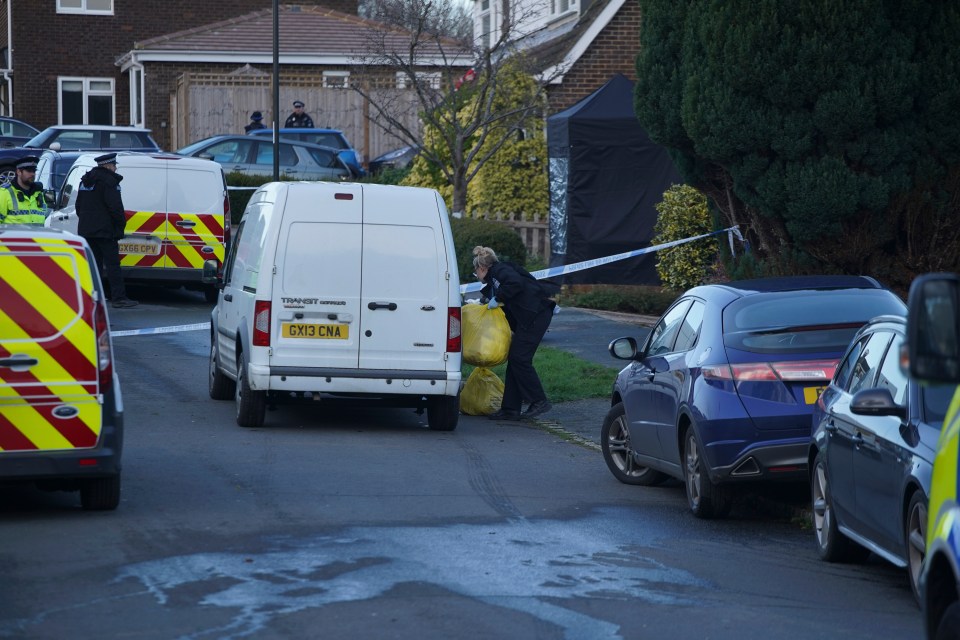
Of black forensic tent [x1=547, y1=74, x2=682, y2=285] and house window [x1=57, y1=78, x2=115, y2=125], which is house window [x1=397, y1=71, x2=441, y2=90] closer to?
black forensic tent [x1=547, y1=74, x2=682, y2=285]

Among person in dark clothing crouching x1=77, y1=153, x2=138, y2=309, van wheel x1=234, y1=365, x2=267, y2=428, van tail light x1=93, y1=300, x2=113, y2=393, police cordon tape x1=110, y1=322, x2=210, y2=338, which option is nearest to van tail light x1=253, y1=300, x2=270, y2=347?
van wheel x1=234, y1=365, x2=267, y2=428

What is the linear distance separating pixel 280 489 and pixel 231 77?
31453 millimetres

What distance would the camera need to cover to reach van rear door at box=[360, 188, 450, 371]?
12891 millimetres

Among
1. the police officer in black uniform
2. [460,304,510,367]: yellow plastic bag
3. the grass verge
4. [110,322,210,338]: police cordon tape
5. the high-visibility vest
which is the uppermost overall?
the police officer in black uniform

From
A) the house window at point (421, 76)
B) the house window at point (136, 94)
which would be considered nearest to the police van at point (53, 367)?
the house window at point (421, 76)

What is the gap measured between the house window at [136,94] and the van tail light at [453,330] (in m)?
32.8

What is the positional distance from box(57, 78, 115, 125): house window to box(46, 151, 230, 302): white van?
2588 cm

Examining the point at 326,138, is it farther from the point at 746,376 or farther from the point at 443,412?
the point at 746,376

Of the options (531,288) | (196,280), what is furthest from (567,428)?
(196,280)

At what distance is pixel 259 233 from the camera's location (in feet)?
43.6

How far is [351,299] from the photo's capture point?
12875 millimetres

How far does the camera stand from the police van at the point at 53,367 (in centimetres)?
869

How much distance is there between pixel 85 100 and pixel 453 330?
3636 centimetres

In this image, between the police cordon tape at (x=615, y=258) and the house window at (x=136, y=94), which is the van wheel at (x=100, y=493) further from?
the house window at (x=136, y=94)
